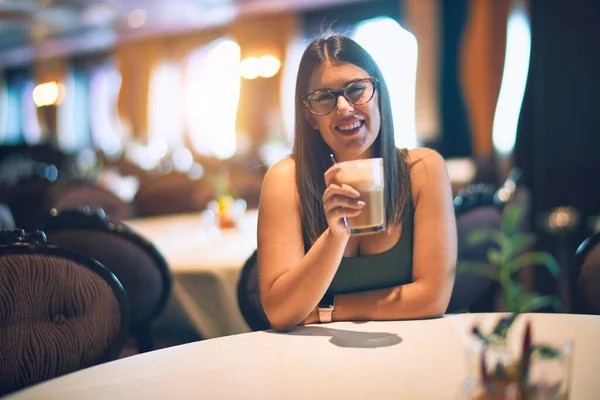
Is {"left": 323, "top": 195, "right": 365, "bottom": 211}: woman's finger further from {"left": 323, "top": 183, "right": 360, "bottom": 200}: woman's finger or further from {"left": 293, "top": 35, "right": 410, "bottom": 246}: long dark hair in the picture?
{"left": 293, "top": 35, "right": 410, "bottom": 246}: long dark hair

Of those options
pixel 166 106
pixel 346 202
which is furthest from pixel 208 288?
pixel 166 106

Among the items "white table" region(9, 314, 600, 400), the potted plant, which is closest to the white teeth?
"white table" region(9, 314, 600, 400)

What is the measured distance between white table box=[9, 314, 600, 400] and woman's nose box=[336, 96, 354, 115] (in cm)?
50

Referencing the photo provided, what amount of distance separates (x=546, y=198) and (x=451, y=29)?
4491mm

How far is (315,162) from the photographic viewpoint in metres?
1.84

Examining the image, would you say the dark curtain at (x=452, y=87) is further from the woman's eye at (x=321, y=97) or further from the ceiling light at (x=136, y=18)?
the woman's eye at (x=321, y=97)

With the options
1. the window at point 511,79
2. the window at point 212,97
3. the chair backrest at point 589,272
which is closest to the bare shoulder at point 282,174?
the chair backrest at point 589,272

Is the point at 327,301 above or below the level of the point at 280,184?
below

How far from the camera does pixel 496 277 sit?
2.65 metres

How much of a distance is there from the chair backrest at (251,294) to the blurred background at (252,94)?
63cm

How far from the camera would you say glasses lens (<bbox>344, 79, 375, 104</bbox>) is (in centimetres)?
171

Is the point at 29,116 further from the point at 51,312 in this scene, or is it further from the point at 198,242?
the point at 51,312

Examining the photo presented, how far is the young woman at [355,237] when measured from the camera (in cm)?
165

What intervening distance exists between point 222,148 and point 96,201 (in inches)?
363
